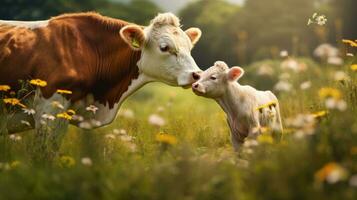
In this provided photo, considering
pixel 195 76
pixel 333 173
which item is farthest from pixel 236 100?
pixel 333 173

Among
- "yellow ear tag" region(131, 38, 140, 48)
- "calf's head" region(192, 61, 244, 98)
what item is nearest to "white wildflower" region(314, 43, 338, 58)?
"calf's head" region(192, 61, 244, 98)

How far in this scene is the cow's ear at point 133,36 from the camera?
7.50m

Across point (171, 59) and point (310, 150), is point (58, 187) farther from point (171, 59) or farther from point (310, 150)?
point (171, 59)

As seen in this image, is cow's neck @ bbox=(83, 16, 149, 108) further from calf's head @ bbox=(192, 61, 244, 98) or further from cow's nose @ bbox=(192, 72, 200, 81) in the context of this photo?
calf's head @ bbox=(192, 61, 244, 98)

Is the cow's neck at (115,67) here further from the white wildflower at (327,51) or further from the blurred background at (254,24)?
the blurred background at (254,24)

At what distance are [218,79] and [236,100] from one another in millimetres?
295

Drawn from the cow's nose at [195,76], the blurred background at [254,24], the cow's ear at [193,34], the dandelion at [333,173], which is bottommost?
the blurred background at [254,24]

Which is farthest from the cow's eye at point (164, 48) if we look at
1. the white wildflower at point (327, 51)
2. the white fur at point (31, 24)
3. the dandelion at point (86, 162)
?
the dandelion at point (86, 162)

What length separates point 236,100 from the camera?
6.95 meters

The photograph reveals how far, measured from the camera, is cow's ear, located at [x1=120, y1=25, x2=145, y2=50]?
7.50m

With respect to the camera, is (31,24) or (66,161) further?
(31,24)

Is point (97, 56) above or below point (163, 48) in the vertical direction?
below

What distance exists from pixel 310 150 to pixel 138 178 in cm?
111

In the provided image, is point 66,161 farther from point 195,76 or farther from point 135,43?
point 135,43
